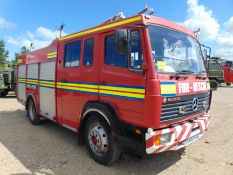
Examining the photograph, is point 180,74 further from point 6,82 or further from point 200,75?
point 6,82

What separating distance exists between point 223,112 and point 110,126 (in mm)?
7452

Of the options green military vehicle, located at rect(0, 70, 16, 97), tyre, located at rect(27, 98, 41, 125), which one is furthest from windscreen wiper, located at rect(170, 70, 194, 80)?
green military vehicle, located at rect(0, 70, 16, 97)

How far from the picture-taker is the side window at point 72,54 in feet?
18.4

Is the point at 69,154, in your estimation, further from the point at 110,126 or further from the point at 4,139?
the point at 4,139

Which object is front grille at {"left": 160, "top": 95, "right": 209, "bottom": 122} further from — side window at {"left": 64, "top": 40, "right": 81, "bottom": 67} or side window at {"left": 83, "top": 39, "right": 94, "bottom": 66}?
side window at {"left": 64, "top": 40, "right": 81, "bottom": 67}

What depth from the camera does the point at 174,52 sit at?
4.61 meters

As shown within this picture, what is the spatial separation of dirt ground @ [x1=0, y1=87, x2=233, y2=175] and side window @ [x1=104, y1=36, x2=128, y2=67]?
6.51 ft

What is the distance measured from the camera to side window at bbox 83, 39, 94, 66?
5.12 m

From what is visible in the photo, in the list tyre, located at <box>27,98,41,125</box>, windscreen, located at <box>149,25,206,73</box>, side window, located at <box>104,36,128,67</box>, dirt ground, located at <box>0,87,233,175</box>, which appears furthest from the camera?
tyre, located at <box>27,98,41,125</box>

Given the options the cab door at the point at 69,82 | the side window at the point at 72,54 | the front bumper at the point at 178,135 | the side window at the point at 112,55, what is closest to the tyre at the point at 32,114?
the cab door at the point at 69,82

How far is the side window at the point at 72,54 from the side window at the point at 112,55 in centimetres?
105

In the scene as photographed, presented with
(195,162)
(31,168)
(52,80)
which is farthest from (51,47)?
(195,162)

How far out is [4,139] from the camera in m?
6.61

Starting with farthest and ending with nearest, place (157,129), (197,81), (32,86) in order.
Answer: (32,86), (197,81), (157,129)
